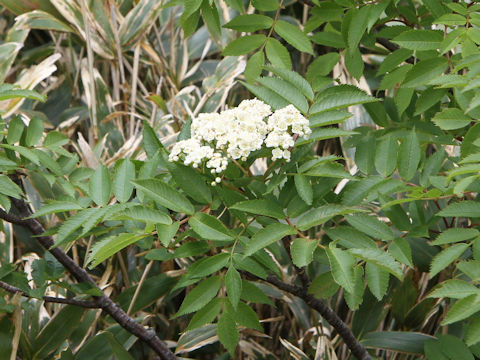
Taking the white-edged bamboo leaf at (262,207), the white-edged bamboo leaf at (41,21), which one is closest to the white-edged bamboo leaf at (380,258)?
the white-edged bamboo leaf at (262,207)

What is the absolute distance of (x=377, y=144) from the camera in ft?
3.16

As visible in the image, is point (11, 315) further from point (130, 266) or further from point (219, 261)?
point (219, 261)

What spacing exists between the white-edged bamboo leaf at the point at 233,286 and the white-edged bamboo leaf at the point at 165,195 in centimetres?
9

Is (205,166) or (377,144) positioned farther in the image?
(377,144)

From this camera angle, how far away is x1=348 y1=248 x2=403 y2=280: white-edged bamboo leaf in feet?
2.36

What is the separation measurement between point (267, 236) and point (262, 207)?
51 mm

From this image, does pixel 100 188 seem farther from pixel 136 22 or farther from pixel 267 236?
pixel 136 22

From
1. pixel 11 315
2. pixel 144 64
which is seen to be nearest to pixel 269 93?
pixel 11 315

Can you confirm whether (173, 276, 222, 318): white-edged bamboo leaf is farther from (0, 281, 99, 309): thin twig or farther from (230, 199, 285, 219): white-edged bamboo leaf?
(0, 281, 99, 309): thin twig

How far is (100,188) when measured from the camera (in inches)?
32.9

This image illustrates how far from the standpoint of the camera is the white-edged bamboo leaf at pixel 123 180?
0.83 metres

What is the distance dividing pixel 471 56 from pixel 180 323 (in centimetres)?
87

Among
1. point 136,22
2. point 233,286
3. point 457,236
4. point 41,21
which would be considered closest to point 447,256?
point 457,236

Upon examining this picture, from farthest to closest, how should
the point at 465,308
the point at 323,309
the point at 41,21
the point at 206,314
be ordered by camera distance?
the point at 41,21 < the point at 323,309 < the point at 206,314 < the point at 465,308
